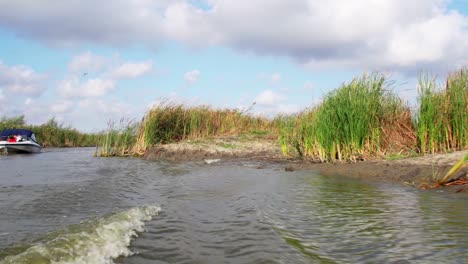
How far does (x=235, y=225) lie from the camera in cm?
388

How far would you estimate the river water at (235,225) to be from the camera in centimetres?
289

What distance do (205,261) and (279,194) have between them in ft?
10.2

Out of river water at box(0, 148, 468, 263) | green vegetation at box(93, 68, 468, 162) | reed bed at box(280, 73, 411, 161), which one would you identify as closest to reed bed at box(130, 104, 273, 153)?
green vegetation at box(93, 68, 468, 162)

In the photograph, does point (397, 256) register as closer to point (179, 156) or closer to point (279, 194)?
point (279, 194)

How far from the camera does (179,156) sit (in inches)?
605

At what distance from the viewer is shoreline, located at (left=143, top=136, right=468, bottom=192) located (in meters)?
7.29

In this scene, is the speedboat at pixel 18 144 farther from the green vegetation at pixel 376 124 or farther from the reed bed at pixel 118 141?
the green vegetation at pixel 376 124

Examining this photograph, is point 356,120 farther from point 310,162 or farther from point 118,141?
point 118,141

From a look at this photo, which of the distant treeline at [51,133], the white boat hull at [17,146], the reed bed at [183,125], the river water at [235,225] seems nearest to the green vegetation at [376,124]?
the river water at [235,225]

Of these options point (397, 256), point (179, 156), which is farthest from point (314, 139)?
point (397, 256)

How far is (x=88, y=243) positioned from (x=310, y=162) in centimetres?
818

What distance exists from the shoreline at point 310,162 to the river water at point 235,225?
3.91ft

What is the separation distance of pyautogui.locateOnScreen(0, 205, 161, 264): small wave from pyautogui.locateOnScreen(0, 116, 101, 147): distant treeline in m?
30.4

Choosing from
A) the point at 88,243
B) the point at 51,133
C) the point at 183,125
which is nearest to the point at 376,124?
the point at 88,243
